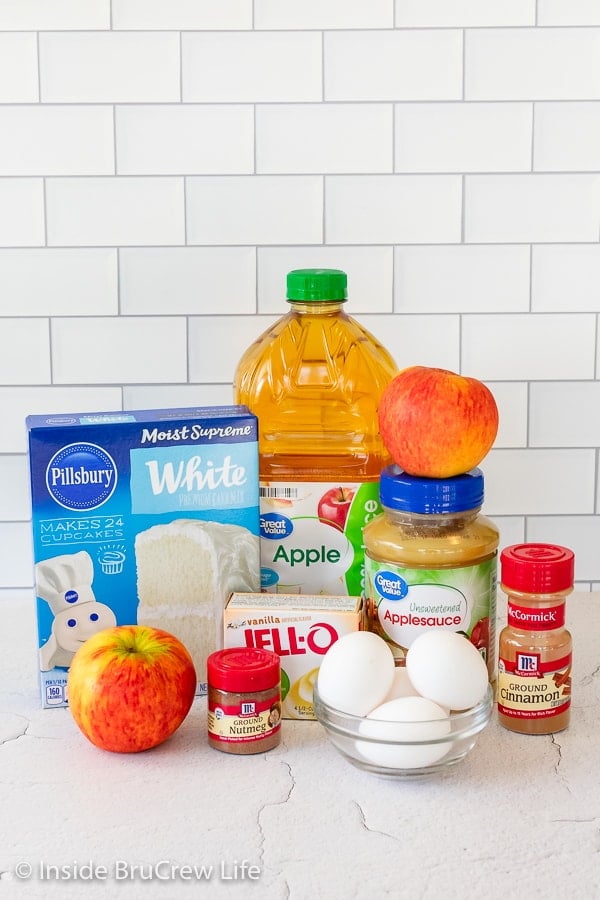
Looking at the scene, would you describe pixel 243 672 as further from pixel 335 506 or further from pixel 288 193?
pixel 288 193

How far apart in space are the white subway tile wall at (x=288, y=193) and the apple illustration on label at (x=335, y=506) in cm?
30

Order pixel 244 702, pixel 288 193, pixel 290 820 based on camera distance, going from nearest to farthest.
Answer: pixel 290 820
pixel 244 702
pixel 288 193

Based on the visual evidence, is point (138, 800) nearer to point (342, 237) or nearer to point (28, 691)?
point (28, 691)

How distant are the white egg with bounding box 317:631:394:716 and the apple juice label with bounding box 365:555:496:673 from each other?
0.08 metres

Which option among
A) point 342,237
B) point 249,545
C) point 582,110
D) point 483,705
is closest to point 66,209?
point 342,237

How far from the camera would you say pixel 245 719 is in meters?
0.98

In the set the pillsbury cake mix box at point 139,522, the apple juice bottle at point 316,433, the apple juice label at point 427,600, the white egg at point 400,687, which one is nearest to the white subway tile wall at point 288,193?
the apple juice bottle at point 316,433

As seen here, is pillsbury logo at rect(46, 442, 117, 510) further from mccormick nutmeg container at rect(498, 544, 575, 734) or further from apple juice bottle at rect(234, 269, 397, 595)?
mccormick nutmeg container at rect(498, 544, 575, 734)

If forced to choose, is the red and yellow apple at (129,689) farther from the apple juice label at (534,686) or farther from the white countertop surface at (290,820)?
the apple juice label at (534,686)

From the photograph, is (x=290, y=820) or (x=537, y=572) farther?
(x=537, y=572)

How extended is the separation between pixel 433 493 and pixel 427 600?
10cm

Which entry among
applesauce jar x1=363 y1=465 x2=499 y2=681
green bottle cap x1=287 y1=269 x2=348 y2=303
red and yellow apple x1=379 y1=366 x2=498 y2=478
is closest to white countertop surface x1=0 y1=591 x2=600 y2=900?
applesauce jar x1=363 y1=465 x2=499 y2=681

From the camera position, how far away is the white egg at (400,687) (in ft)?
3.08

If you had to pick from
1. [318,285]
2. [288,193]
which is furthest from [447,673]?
[288,193]
